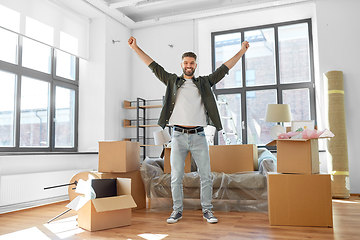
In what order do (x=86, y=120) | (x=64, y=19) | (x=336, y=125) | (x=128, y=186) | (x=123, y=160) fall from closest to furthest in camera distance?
(x=128, y=186) → (x=123, y=160) → (x=336, y=125) → (x=64, y=19) → (x=86, y=120)

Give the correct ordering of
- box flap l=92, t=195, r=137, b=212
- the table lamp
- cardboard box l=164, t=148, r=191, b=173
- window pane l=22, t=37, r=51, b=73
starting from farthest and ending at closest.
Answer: the table lamp, window pane l=22, t=37, r=51, b=73, cardboard box l=164, t=148, r=191, b=173, box flap l=92, t=195, r=137, b=212

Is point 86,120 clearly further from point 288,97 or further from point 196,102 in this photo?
point 288,97

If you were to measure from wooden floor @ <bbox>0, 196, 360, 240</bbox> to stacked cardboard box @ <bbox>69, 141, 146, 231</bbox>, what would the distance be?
8 centimetres

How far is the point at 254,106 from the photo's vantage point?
215 inches

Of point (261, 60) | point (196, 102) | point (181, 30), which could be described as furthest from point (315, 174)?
point (181, 30)

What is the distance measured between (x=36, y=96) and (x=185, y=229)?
308 cm

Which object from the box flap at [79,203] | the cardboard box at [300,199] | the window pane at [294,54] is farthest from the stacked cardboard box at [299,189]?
the window pane at [294,54]

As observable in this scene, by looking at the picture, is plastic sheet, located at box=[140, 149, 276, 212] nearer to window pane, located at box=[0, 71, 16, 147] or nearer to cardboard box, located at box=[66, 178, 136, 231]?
cardboard box, located at box=[66, 178, 136, 231]

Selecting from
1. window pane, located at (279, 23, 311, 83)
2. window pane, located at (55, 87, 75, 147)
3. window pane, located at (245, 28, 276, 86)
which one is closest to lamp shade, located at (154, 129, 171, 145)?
window pane, located at (55, 87, 75, 147)

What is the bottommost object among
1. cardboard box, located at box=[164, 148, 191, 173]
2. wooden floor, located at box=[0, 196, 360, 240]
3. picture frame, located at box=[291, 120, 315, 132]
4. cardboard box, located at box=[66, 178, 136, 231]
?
wooden floor, located at box=[0, 196, 360, 240]

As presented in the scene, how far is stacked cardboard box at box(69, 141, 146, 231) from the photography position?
2.37 m

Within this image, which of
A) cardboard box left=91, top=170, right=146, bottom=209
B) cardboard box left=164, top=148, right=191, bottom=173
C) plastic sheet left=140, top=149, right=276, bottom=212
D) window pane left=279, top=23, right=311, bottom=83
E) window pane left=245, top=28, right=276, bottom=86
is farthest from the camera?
window pane left=245, top=28, right=276, bottom=86

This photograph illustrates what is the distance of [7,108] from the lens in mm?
3951

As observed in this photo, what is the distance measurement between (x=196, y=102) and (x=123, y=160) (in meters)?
0.96
